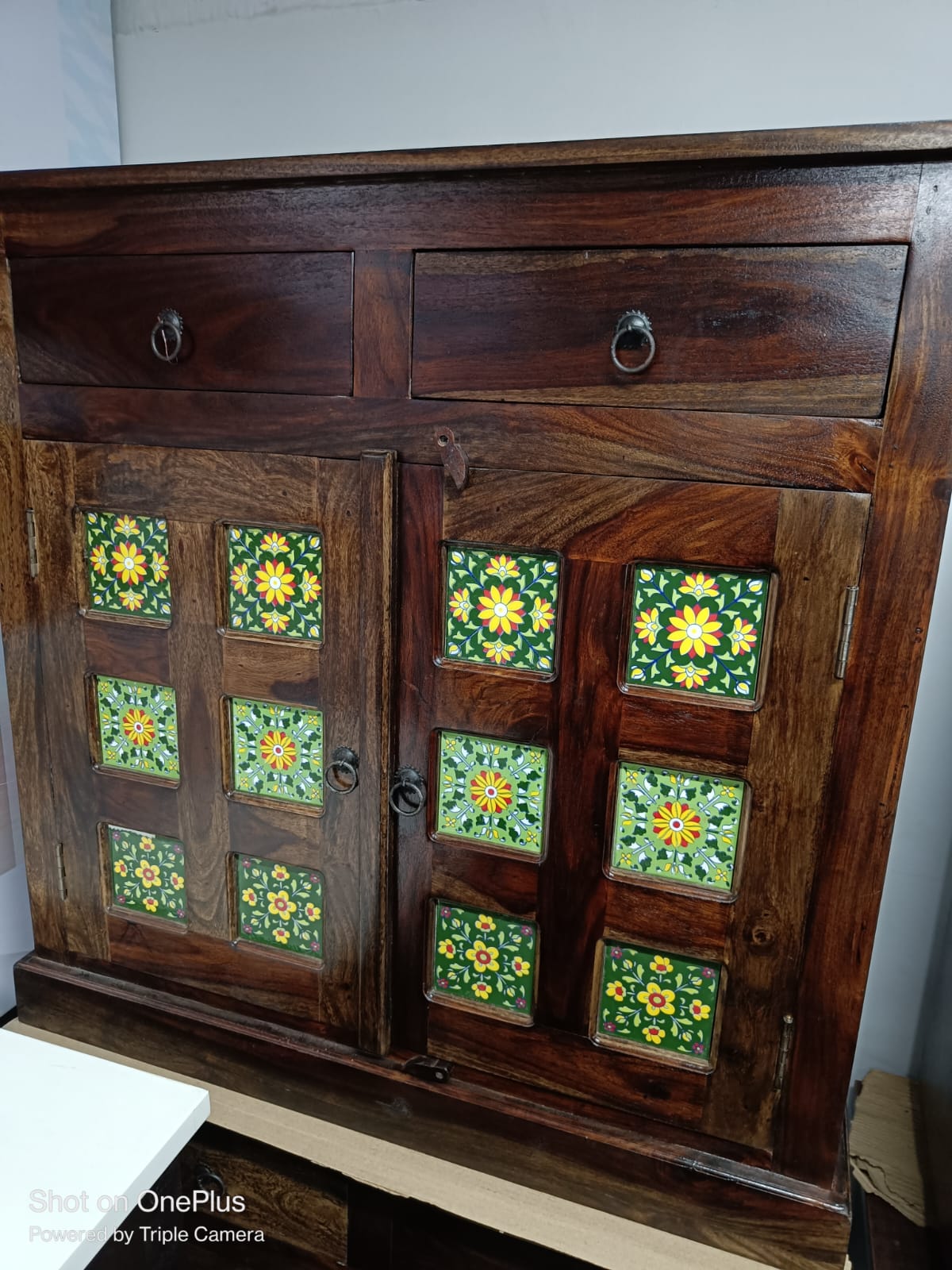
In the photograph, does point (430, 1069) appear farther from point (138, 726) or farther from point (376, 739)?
point (138, 726)

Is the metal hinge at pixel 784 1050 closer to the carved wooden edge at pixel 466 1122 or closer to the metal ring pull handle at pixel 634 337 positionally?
the carved wooden edge at pixel 466 1122

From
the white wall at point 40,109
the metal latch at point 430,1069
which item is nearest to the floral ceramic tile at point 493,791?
the metal latch at point 430,1069

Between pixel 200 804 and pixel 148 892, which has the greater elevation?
pixel 200 804

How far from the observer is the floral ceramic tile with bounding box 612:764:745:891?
1.05 m

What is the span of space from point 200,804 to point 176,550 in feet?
1.28

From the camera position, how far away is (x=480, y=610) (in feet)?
3.60

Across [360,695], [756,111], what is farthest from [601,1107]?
[756,111]

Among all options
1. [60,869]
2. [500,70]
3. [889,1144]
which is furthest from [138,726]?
[889,1144]

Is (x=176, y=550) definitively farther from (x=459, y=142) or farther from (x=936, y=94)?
(x=936, y=94)

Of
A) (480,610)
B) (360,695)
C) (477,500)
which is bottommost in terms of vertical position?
(360,695)

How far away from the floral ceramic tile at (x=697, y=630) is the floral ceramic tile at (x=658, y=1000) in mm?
369

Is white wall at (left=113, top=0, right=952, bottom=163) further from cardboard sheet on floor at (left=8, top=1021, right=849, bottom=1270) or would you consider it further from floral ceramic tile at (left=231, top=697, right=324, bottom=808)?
cardboard sheet on floor at (left=8, top=1021, right=849, bottom=1270)

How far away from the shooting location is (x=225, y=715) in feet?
→ 4.11

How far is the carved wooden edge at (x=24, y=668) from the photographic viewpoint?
1264 millimetres
